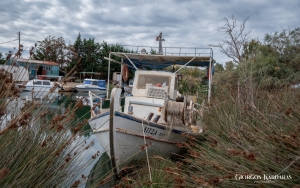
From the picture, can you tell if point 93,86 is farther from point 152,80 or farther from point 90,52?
point 152,80

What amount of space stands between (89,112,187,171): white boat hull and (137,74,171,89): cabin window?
2.08m

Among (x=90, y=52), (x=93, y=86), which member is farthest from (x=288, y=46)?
(x=90, y=52)

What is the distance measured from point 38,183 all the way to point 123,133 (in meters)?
4.02

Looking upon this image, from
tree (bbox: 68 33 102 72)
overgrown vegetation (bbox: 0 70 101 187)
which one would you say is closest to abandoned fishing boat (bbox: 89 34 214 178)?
overgrown vegetation (bbox: 0 70 101 187)

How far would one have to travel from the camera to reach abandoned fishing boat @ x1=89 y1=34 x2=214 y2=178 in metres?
6.50

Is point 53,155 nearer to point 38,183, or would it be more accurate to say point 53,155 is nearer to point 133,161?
point 38,183

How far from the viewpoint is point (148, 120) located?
6.98 metres

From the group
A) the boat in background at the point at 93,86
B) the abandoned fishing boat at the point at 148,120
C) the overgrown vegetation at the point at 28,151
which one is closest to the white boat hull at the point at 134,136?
the abandoned fishing boat at the point at 148,120

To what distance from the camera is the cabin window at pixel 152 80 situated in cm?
900

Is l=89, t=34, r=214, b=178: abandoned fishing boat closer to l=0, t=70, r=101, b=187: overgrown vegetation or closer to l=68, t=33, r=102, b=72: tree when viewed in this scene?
l=0, t=70, r=101, b=187: overgrown vegetation

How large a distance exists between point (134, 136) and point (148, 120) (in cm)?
55

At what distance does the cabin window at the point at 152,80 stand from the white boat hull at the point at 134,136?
208 centimetres

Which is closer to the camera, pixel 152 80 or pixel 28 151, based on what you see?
pixel 28 151

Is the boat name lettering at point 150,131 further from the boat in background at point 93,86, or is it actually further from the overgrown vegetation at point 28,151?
the boat in background at point 93,86
